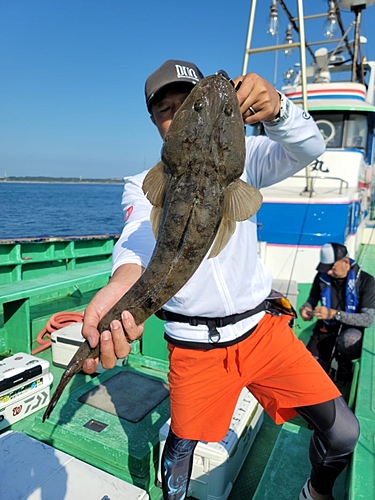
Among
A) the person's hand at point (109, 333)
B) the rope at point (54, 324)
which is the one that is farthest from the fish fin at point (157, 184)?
the rope at point (54, 324)

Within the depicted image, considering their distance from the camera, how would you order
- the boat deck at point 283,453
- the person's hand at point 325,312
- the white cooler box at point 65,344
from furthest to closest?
the person's hand at point 325,312 → the white cooler box at point 65,344 → the boat deck at point 283,453

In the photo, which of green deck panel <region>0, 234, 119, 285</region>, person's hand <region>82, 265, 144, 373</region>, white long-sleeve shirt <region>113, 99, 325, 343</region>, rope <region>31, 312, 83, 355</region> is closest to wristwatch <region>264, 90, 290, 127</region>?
white long-sleeve shirt <region>113, 99, 325, 343</region>

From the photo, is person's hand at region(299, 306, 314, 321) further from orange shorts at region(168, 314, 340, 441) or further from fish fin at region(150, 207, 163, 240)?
fish fin at region(150, 207, 163, 240)

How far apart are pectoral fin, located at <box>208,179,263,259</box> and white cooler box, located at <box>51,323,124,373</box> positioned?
383 cm

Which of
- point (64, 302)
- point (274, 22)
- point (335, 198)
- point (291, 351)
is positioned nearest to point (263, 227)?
point (335, 198)

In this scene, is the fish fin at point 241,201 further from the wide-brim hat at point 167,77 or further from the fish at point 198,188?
the wide-brim hat at point 167,77

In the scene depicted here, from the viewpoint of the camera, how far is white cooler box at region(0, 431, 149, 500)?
98.0 inches

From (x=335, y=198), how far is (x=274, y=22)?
5.75m

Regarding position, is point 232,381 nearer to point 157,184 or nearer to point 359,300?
point 157,184

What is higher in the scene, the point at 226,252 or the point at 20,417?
the point at 226,252

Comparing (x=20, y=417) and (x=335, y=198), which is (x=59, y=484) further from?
(x=335, y=198)

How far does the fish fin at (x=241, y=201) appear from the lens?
215 centimetres

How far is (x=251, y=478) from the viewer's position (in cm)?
375

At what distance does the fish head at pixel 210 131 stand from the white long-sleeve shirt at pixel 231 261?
22.6 inches
